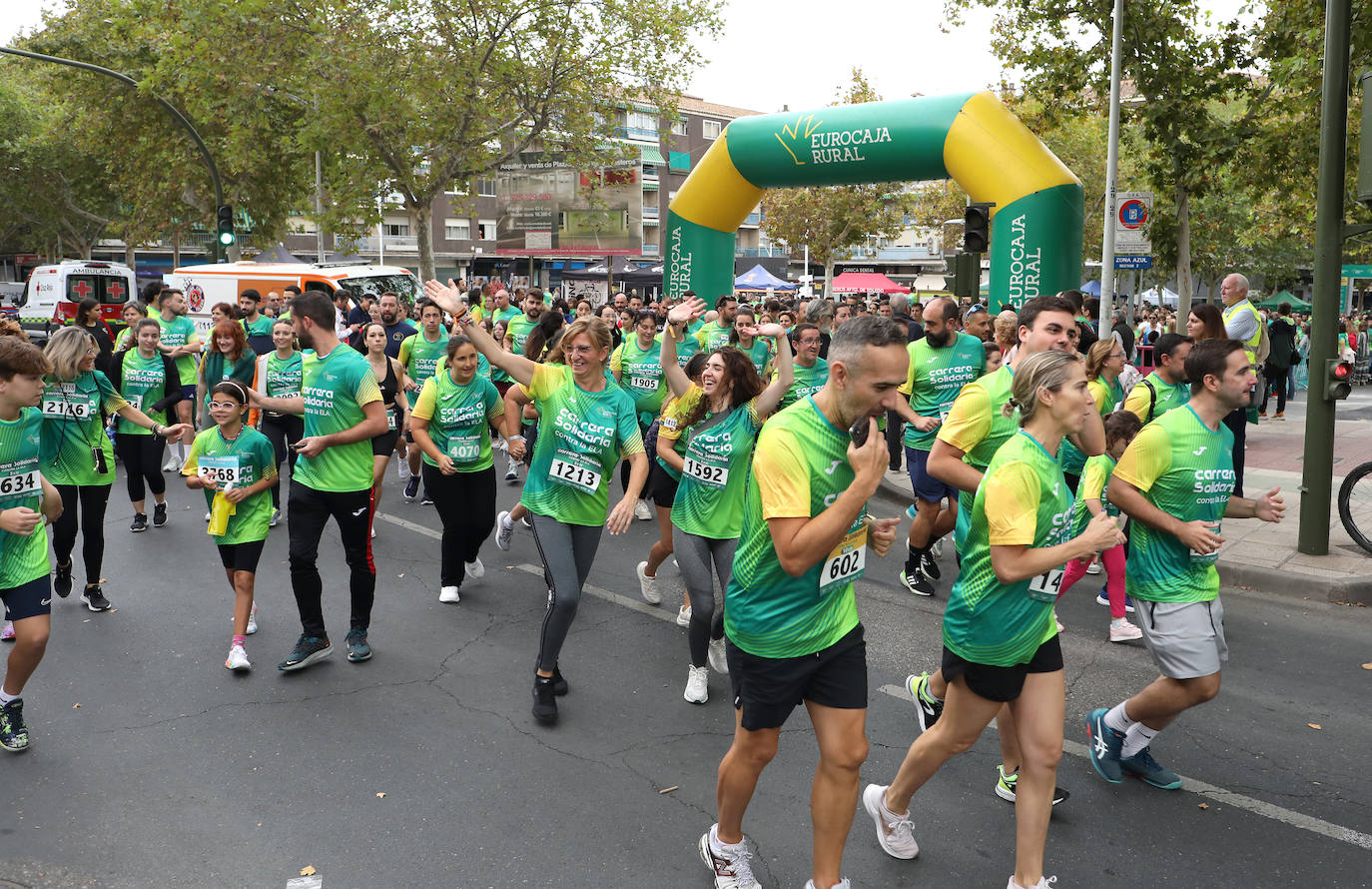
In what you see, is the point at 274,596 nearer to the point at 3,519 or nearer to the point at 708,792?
the point at 3,519

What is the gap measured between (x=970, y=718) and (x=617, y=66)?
22518 millimetres

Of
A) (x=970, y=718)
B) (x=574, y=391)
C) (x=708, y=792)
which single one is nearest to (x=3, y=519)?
(x=574, y=391)

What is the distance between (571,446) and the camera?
498cm

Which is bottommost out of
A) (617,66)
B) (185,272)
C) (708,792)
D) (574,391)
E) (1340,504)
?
(708,792)

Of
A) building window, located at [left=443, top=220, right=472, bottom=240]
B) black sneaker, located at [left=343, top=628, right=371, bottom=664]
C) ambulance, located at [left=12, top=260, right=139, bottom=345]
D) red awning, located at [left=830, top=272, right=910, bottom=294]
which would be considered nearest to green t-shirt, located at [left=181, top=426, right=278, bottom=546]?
black sneaker, located at [left=343, top=628, right=371, bottom=664]

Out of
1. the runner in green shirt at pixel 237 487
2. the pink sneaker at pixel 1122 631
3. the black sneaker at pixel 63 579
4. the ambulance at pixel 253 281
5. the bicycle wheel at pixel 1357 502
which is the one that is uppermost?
the ambulance at pixel 253 281

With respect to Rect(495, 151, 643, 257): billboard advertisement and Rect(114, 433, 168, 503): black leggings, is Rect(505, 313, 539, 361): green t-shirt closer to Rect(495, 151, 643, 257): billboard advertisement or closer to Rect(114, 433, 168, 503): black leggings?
Rect(114, 433, 168, 503): black leggings

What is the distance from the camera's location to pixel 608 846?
12.4 ft

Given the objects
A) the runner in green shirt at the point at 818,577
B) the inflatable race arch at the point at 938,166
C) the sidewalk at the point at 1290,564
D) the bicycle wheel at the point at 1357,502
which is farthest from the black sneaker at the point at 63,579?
the inflatable race arch at the point at 938,166

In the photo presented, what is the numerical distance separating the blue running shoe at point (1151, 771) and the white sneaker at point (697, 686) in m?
1.85

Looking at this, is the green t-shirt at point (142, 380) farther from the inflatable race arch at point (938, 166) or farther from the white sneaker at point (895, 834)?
the inflatable race arch at point (938, 166)

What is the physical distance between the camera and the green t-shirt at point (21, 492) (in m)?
4.39

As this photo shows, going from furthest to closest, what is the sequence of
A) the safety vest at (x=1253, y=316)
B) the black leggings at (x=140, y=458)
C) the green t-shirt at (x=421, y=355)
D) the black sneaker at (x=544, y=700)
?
the green t-shirt at (x=421, y=355)
the safety vest at (x=1253, y=316)
the black leggings at (x=140, y=458)
the black sneaker at (x=544, y=700)

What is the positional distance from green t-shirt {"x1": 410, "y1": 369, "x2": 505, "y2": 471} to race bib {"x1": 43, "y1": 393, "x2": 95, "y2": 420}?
1.91 metres
